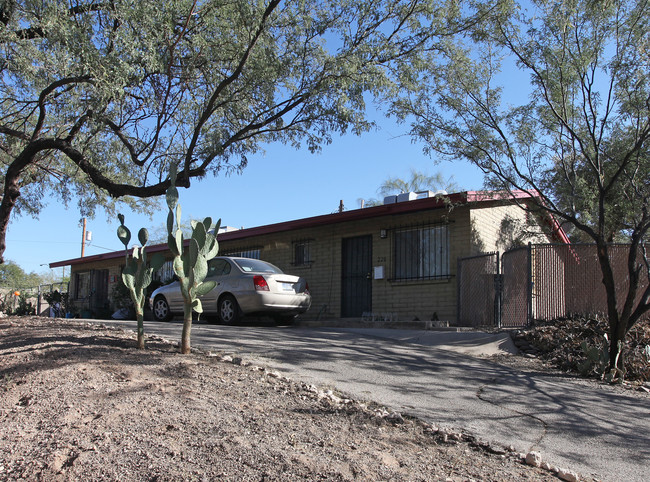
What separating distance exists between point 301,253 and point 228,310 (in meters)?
4.71

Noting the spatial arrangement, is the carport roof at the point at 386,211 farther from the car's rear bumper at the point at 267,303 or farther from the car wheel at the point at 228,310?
the car wheel at the point at 228,310

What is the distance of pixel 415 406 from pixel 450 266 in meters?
7.87

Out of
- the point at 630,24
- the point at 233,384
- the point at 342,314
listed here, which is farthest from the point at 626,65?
the point at 342,314

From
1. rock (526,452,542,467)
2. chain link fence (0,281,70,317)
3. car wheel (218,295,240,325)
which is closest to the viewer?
rock (526,452,542,467)

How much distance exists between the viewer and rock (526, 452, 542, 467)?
3.84 m

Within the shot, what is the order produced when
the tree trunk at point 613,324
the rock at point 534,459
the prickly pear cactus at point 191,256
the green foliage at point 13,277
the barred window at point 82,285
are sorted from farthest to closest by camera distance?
the green foliage at point 13,277 → the barred window at point 82,285 → the tree trunk at point 613,324 → the prickly pear cactus at point 191,256 → the rock at point 534,459

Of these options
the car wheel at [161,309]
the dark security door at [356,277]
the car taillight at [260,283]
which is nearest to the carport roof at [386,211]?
the dark security door at [356,277]

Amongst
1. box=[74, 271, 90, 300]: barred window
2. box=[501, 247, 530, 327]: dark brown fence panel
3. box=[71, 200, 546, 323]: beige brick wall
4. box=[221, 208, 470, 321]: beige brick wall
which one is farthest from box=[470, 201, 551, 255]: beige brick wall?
box=[74, 271, 90, 300]: barred window

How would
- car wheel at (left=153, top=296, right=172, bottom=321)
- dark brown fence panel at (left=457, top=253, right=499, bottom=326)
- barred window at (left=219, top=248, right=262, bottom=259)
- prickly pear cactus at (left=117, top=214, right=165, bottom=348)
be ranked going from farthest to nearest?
1. barred window at (left=219, top=248, right=262, bottom=259)
2. car wheel at (left=153, top=296, right=172, bottom=321)
3. dark brown fence panel at (left=457, top=253, right=499, bottom=326)
4. prickly pear cactus at (left=117, top=214, right=165, bottom=348)

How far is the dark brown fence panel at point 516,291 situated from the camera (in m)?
10.6

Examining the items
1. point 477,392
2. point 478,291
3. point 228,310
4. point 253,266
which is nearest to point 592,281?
point 478,291

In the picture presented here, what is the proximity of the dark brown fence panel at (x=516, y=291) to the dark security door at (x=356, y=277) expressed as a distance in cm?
405

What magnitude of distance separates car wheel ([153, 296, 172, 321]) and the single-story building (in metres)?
3.92

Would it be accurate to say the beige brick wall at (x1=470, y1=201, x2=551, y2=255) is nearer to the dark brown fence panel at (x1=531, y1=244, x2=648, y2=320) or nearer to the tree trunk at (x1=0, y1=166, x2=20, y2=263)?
the dark brown fence panel at (x1=531, y1=244, x2=648, y2=320)
